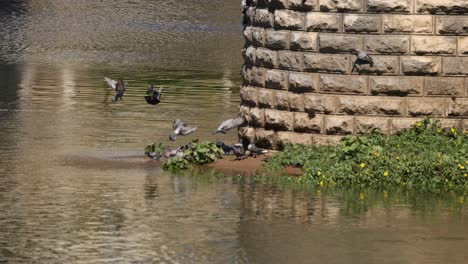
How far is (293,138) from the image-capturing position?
1873 centimetres

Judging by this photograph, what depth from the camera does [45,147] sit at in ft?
65.1

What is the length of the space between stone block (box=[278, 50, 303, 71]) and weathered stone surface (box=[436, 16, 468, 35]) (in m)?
1.63

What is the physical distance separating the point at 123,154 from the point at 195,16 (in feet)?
88.3

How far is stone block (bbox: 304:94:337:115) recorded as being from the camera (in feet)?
59.9

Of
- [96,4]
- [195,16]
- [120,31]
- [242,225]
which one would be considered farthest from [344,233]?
[96,4]

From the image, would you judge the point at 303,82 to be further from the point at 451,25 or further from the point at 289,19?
the point at 451,25

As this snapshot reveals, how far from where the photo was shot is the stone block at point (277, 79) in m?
18.6

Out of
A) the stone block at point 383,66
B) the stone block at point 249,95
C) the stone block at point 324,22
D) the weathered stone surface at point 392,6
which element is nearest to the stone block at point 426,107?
the stone block at point 383,66

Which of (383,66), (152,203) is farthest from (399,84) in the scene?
(152,203)

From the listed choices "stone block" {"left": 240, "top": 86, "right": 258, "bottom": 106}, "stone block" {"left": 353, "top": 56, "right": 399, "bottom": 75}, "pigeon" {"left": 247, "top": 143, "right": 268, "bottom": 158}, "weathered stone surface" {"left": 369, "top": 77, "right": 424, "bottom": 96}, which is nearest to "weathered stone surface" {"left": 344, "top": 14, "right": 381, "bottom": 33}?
"stone block" {"left": 353, "top": 56, "right": 399, "bottom": 75}

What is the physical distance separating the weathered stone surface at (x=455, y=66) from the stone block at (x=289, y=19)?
66.6 inches

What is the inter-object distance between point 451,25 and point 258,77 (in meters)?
2.50

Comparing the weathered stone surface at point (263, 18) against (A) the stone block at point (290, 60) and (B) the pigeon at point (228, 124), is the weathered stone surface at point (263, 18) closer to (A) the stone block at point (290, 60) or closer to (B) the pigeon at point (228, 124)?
(A) the stone block at point (290, 60)

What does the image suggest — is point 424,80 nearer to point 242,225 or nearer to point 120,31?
point 242,225
